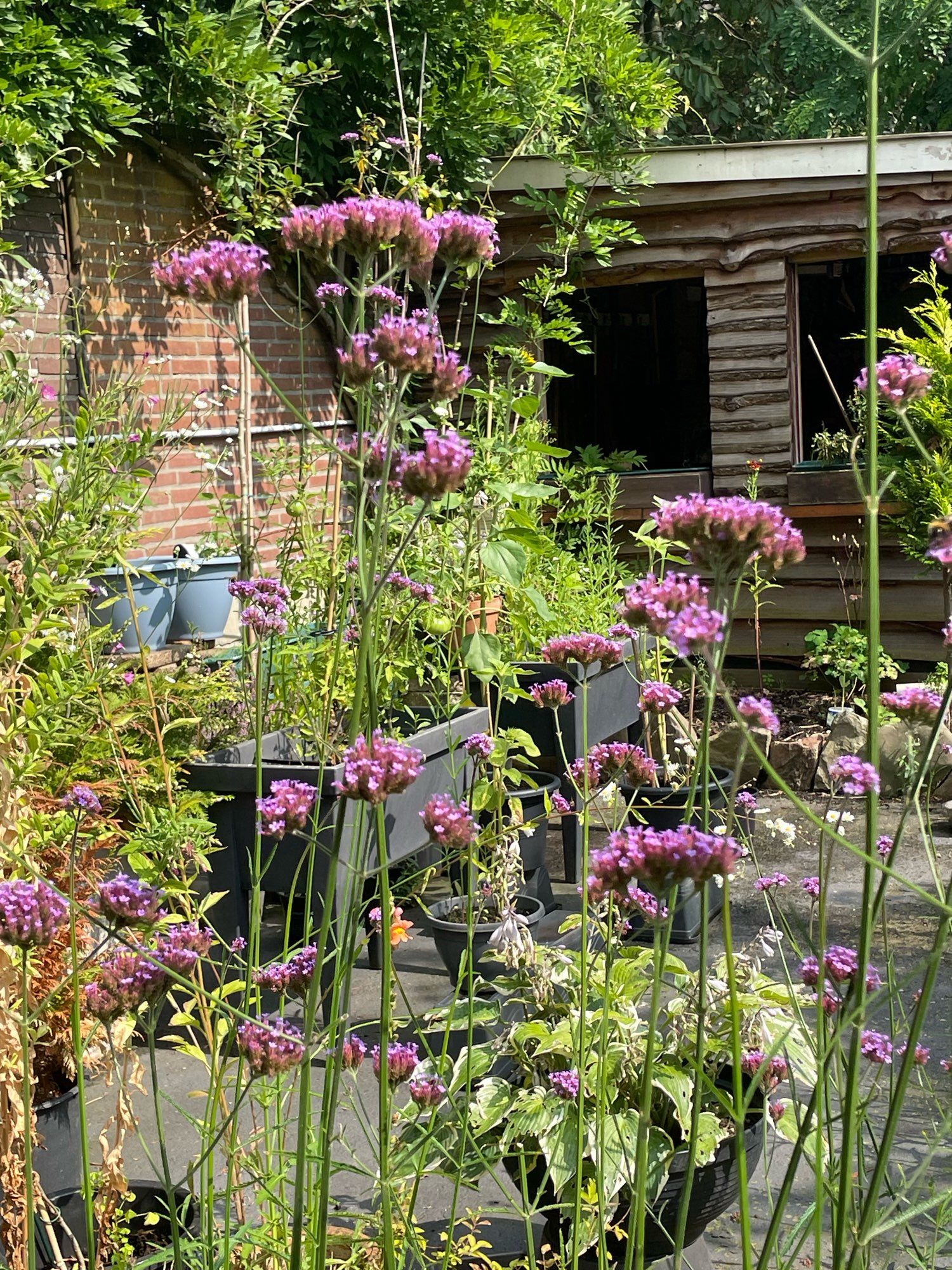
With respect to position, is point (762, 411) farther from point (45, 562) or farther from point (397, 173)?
point (45, 562)

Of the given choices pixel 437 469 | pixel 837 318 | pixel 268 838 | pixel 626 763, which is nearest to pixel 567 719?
pixel 268 838

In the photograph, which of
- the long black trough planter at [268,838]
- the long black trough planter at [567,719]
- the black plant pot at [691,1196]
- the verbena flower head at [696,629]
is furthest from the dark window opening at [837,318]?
the verbena flower head at [696,629]

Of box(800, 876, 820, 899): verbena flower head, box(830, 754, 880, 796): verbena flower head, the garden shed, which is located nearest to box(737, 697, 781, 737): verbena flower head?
box(830, 754, 880, 796): verbena flower head

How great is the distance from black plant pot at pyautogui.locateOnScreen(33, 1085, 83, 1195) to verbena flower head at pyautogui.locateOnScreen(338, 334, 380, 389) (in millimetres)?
1610

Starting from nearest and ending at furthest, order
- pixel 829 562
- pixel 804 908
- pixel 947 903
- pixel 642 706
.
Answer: pixel 947 903
pixel 642 706
pixel 804 908
pixel 829 562

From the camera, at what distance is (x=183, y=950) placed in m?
1.25

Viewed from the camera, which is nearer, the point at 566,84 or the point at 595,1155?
the point at 595,1155

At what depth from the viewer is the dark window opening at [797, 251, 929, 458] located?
29.6 ft

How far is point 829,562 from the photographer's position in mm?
6902

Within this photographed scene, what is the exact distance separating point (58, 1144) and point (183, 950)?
133 cm

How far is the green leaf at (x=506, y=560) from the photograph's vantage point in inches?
131

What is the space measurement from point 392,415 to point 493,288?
6.52 m

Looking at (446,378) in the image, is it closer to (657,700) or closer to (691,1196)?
(657,700)

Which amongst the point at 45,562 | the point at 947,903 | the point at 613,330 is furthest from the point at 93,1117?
the point at 613,330
